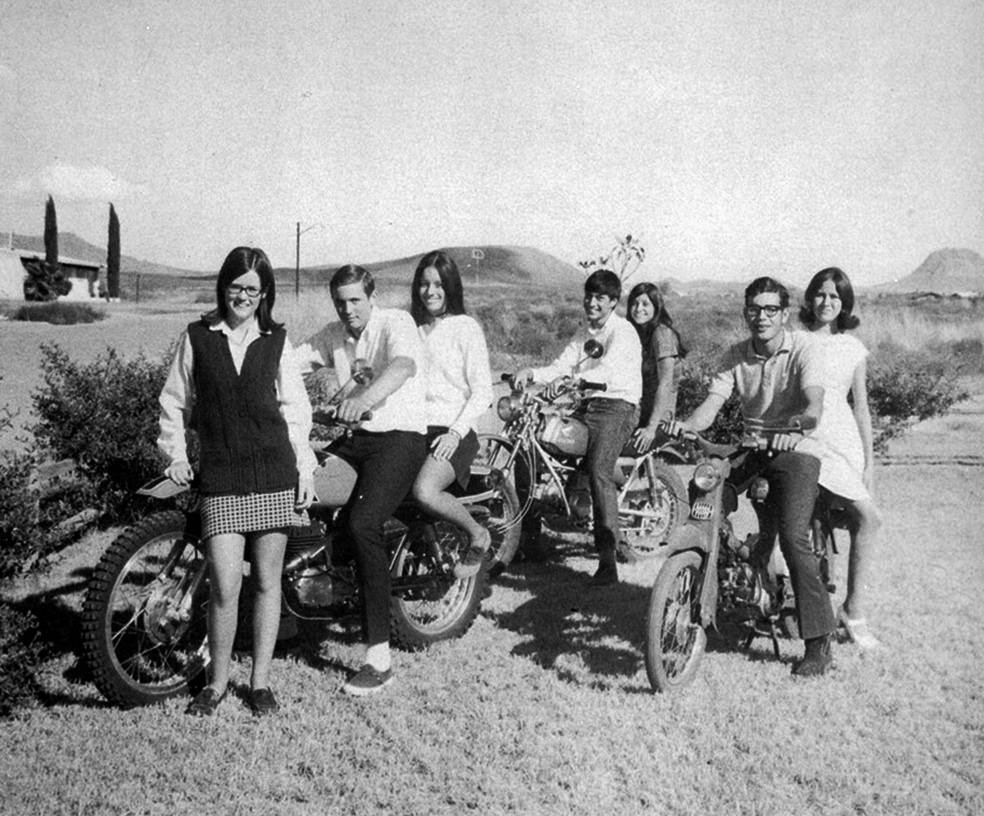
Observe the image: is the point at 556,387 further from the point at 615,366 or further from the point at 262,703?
the point at 262,703

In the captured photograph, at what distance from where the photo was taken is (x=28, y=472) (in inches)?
186

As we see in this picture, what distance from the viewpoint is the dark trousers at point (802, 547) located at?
14.0ft

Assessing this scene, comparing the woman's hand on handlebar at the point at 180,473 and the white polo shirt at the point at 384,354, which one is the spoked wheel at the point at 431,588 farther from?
the woman's hand on handlebar at the point at 180,473

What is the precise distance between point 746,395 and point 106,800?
3.57 metres

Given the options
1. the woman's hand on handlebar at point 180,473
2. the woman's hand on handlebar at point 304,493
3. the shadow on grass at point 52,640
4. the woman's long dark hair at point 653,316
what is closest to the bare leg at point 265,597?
the woman's hand on handlebar at point 304,493

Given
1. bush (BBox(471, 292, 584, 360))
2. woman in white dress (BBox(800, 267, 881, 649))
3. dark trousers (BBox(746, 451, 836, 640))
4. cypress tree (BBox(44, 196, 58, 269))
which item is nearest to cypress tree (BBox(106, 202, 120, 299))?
cypress tree (BBox(44, 196, 58, 269))

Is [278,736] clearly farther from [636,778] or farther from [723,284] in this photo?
[723,284]

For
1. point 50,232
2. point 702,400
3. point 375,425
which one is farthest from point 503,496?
point 50,232

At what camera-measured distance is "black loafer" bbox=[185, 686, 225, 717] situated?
12.3 ft

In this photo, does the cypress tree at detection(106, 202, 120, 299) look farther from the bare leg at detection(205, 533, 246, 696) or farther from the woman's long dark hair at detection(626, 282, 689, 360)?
the bare leg at detection(205, 533, 246, 696)

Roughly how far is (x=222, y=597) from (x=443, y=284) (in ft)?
7.35

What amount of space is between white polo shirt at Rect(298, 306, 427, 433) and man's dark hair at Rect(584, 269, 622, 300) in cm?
206

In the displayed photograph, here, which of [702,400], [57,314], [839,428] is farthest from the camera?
[57,314]

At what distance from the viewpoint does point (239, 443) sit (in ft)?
12.0
